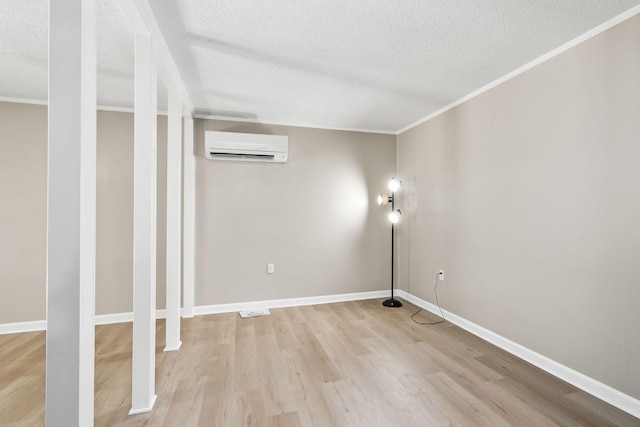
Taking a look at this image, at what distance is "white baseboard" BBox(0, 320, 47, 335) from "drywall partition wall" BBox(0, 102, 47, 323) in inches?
1.5

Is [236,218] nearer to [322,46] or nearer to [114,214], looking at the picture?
[114,214]

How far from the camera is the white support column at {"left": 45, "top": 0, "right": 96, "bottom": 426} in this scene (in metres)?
0.94

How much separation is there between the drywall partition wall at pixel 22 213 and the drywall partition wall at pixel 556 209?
175 inches

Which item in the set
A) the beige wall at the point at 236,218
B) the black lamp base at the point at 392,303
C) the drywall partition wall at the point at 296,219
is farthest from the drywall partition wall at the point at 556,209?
the beige wall at the point at 236,218

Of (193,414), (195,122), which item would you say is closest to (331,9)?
(195,122)

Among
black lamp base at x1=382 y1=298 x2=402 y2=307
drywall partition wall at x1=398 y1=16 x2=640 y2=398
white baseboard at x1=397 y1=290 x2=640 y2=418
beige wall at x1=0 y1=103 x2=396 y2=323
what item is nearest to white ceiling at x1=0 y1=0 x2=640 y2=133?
drywall partition wall at x1=398 y1=16 x2=640 y2=398

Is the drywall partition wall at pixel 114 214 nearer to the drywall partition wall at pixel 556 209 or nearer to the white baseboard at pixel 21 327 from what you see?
the white baseboard at pixel 21 327

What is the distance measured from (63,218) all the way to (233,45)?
65.6 inches

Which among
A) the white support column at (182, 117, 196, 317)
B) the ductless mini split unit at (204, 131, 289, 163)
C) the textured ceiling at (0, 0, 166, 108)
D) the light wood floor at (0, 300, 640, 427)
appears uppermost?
the textured ceiling at (0, 0, 166, 108)

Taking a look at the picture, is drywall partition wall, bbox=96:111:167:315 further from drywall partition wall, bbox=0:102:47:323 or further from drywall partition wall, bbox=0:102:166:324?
drywall partition wall, bbox=0:102:47:323

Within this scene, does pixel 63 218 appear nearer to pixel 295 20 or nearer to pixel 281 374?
pixel 295 20

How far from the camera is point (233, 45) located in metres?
2.03

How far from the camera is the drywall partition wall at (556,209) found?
1721 mm

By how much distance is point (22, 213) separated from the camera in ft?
9.60
